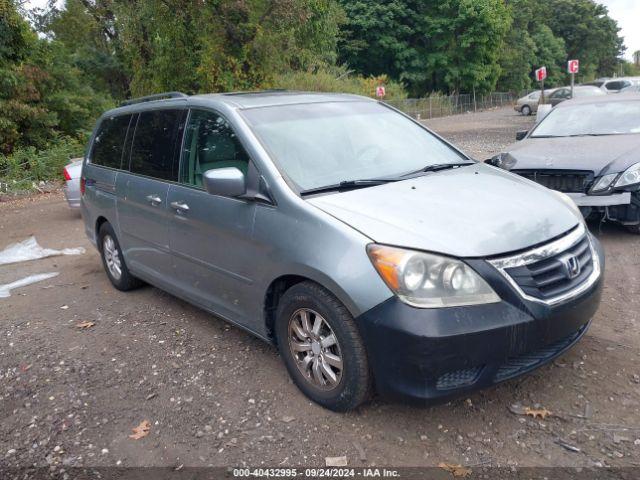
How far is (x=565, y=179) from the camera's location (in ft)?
20.3

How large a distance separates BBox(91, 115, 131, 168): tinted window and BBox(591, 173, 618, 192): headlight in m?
4.64

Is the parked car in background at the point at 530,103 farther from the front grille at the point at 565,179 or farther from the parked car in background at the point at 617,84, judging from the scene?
the front grille at the point at 565,179

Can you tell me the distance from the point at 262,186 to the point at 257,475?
1625 millimetres

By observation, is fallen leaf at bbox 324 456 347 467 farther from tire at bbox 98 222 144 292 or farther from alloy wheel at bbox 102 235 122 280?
alloy wheel at bbox 102 235 122 280

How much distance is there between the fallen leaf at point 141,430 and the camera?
325 centimetres

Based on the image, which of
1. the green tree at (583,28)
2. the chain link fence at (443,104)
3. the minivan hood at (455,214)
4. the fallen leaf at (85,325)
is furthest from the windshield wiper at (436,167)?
the green tree at (583,28)

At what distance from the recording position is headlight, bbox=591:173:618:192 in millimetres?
5925

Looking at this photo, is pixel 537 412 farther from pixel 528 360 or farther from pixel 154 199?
pixel 154 199

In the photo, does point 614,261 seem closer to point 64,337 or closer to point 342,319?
point 342,319

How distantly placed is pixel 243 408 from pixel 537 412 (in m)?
1.66

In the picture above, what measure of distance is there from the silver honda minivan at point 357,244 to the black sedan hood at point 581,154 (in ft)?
7.70

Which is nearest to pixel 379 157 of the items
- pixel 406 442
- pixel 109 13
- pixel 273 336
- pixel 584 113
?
pixel 273 336

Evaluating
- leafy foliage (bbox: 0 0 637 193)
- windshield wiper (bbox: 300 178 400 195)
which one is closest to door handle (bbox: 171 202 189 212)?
windshield wiper (bbox: 300 178 400 195)

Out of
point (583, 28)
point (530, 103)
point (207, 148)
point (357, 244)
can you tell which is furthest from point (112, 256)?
point (583, 28)
